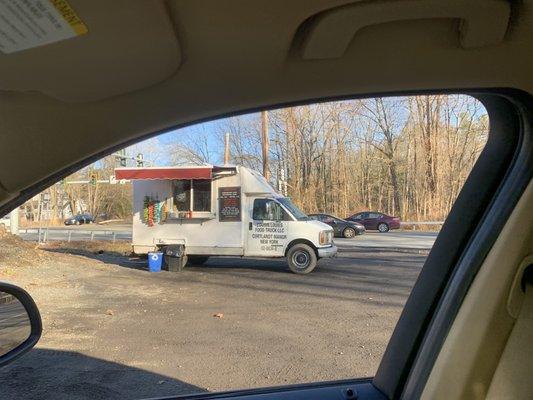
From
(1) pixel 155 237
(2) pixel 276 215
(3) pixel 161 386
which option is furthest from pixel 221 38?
(1) pixel 155 237

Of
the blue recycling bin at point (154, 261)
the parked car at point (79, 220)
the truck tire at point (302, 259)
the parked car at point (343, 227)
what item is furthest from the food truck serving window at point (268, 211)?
the parked car at point (79, 220)

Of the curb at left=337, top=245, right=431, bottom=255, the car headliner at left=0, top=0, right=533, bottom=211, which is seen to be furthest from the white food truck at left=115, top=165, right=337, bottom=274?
the car headliner at left=0, top=0, right=533, bottom=211

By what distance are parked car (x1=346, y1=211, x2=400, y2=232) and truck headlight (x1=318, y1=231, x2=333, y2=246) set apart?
15160 millimetres

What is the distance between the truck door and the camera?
42.8 feet

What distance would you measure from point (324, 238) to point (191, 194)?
150 inches

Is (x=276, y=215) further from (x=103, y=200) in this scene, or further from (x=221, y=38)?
(x=103, y=200)

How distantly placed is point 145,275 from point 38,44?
11980 mm

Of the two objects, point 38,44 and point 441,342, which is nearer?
point 38,44

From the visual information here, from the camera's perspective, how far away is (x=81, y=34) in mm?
1136

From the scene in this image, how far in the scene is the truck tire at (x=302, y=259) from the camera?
498 inches

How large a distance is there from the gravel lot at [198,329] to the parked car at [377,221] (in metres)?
15.1

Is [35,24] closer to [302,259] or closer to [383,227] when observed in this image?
[302,259]

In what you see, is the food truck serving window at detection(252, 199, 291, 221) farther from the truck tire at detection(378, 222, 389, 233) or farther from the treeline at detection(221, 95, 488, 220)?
the truck tire at detection(378, 222, 389, 233)

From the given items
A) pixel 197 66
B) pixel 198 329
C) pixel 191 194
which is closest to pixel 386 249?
pixel 191 194
